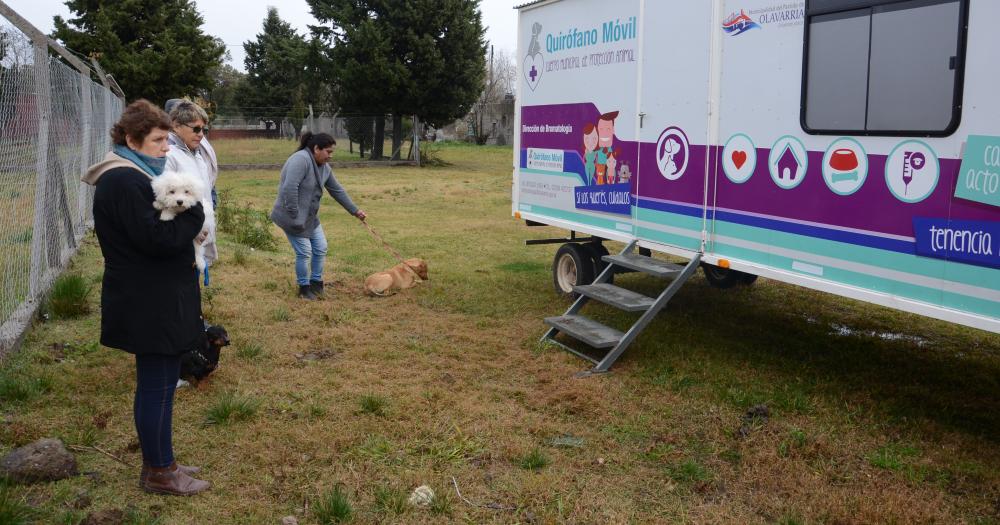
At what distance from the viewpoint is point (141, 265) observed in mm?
3252

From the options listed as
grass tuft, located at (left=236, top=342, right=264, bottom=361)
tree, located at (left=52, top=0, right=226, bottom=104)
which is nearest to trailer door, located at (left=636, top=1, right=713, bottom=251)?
grass tuft, located at (left=236, top=342, right=264, bottom=361)

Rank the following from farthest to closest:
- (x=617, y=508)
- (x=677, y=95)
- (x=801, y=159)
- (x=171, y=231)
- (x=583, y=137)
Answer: (x=583, y=137)
(x=677, y=95)
(x=801, y=159)
(x=617, y=508)
(x=171, y=231)

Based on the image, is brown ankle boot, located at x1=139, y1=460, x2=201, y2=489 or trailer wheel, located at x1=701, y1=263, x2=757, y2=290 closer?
brown ankle boot, located at x1=139, y1=460, x2=201, y2=489

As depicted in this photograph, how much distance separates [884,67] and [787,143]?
2.43ft

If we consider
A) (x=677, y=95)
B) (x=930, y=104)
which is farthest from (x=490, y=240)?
(x=930, y=104)

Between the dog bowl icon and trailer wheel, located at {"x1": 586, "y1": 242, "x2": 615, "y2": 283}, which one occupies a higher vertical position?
the dog bowl icon

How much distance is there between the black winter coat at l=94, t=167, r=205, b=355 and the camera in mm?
3145

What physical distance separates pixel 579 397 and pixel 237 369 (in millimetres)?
2352

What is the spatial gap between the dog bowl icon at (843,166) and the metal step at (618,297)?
1.63m

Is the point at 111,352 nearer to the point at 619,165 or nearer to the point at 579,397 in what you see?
the point at 579,397

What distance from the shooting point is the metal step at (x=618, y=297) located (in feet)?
19.0

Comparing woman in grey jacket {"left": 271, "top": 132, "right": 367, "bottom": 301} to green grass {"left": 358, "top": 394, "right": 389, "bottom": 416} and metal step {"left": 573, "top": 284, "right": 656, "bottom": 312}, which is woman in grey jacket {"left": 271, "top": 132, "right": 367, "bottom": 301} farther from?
green grass {"left": 358, "top": 394, "right": 389, "bottom": 416}

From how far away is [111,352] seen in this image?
5457 millimetres

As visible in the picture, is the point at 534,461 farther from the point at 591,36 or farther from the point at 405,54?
the point at 405,54
